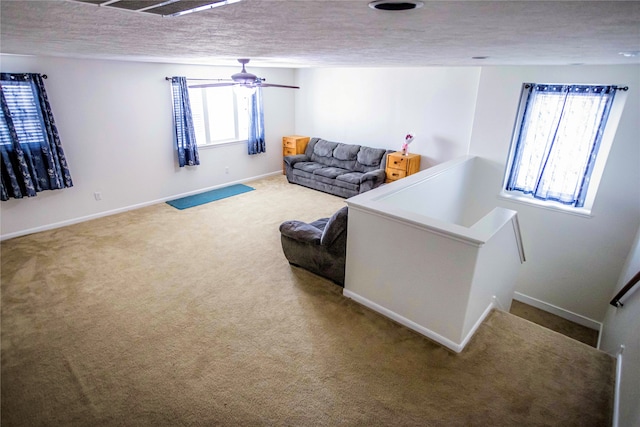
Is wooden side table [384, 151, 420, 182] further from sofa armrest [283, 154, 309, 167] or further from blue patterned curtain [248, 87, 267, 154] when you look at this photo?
blue patterned curtain [248, 87, 267, 154]

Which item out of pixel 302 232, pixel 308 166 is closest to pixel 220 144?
pixel 308 166

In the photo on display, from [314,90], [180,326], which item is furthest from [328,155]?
[180,326]

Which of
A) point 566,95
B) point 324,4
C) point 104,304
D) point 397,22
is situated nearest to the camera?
point 324,4

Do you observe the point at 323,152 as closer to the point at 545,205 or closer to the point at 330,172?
the point at 330,172

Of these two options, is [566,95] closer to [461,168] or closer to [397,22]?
[461,168]

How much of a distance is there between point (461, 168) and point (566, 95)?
1.49 m

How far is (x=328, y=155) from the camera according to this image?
22.4ft

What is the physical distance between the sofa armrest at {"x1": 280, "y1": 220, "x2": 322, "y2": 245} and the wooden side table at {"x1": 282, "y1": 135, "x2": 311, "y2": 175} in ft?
12.8

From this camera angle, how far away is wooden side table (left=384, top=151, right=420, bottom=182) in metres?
5.70

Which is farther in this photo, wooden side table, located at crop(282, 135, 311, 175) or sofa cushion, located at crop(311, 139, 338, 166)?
wooden side table, located at crop(282, 135, 311, 175)

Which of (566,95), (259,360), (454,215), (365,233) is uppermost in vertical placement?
(566,95)

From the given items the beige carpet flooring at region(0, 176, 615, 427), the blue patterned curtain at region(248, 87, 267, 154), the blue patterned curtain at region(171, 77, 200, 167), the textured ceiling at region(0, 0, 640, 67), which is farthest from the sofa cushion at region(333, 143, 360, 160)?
the textured ceiling at region(0, 0, 640, 67)

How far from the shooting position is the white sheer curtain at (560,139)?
3994 mm

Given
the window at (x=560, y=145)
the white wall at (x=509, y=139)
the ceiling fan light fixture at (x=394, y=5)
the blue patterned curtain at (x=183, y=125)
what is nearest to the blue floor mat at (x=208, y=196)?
the blue patterned curtain at (x=183, y=125)
